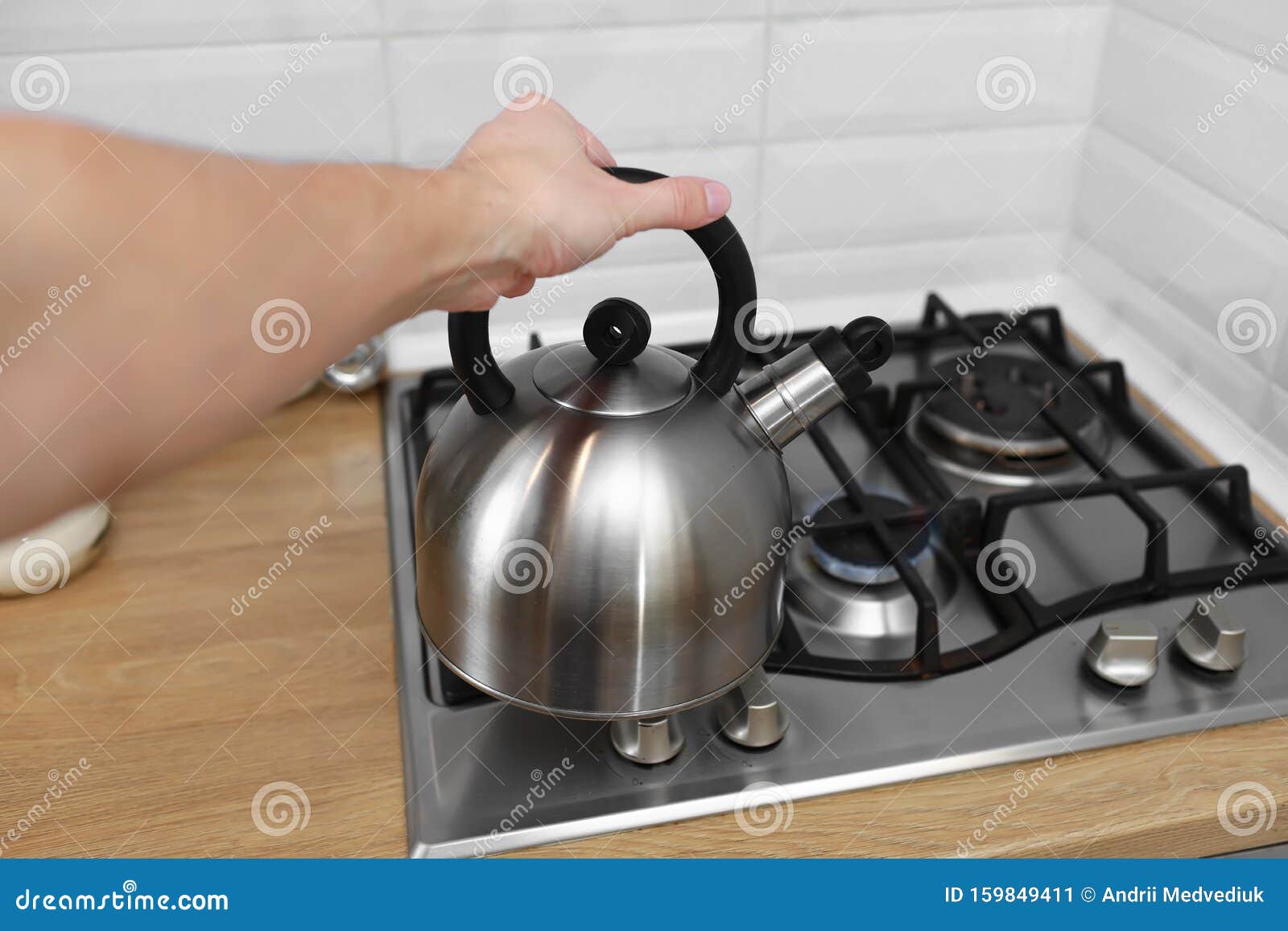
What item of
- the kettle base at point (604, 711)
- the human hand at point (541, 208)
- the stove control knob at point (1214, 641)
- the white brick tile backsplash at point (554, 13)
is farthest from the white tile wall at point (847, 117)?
the kettle base at point (604, 711)

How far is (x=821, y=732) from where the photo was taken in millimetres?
675

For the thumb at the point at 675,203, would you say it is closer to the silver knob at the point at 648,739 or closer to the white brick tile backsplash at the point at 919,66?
the silver knob at the point at 648,739

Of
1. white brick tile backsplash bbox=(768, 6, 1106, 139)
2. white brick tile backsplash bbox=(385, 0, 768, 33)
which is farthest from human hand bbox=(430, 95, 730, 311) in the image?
white brick tile backsplash bbox=(768, 6, 1106, 139)

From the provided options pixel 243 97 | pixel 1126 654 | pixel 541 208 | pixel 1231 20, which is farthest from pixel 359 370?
pixel 1231 20

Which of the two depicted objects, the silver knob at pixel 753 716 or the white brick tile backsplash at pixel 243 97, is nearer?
the silver knob at pixel 753 716

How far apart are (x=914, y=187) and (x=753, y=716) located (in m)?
0.66

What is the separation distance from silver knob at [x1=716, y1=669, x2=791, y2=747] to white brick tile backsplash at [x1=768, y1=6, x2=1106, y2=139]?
0.60m

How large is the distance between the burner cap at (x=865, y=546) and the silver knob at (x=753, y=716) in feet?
0.46

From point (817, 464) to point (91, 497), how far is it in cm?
60

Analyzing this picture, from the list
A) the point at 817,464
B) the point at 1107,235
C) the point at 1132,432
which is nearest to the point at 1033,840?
the point at 817,464

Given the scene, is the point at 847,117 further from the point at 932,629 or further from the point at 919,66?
the point at 932,629

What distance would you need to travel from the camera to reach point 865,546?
799mm

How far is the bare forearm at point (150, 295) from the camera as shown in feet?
1.36
